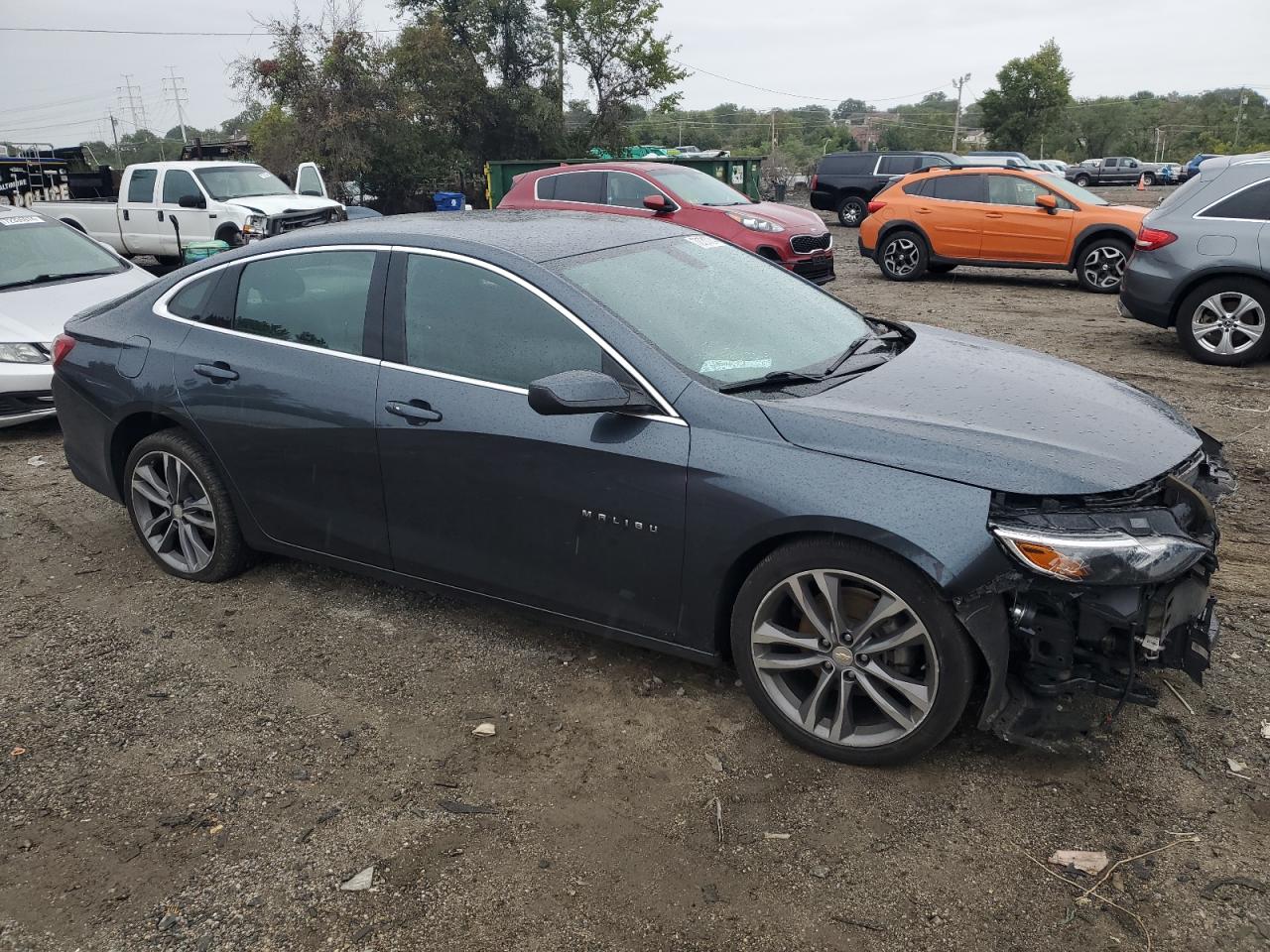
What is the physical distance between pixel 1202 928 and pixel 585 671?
2.07m

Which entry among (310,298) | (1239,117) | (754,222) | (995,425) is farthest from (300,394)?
(1239,117)

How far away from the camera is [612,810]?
2.92m

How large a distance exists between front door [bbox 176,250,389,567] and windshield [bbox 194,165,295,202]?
39.2 ft

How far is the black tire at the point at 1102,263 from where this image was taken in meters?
12.8

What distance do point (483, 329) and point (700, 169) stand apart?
18192mm

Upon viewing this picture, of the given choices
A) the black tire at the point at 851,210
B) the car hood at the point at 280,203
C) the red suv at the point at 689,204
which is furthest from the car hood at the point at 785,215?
the black tire at the point at 851,210

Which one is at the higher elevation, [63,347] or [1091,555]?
[63,347]

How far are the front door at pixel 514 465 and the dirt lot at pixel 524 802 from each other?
430 mm

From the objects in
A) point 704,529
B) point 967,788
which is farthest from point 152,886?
point 967,788

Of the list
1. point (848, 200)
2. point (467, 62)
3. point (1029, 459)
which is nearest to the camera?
point (1029, 459)

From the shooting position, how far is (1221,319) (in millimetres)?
8234

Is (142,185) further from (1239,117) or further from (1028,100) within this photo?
(1239,117)

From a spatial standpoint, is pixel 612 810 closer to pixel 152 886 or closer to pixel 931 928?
pixel 931 928

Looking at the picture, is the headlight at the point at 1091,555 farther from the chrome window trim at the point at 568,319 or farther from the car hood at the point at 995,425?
the chrome window trim at the point at 568,319
